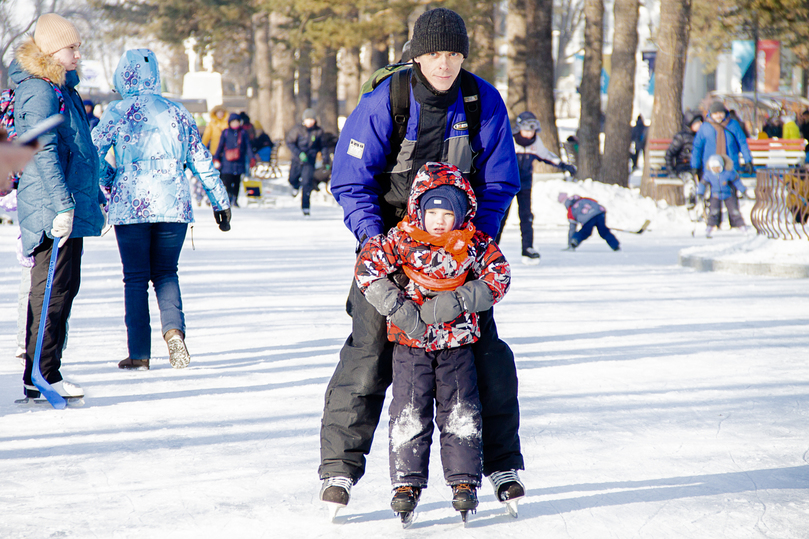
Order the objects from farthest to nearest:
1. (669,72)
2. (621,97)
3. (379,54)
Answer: (379,54) < (621,97) < (669,72)

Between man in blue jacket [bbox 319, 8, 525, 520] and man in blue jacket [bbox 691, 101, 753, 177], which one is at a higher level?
man in blue jacket [bbox 691, 101, 753, 177]

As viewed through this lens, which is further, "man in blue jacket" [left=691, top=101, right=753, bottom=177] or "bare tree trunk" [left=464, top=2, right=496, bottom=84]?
"bare tree trunk" [left=464, top=2, right=496, bottom=84]

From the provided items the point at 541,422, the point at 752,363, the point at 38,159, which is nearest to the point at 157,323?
the point at 38,159

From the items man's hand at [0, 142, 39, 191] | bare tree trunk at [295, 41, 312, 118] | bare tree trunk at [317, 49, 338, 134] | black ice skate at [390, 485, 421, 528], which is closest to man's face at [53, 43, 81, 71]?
black ice skate at [390, 485, 421, 528]

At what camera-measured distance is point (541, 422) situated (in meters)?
4.48

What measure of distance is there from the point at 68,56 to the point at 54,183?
62cm

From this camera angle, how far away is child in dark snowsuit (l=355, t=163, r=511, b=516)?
3.04 m

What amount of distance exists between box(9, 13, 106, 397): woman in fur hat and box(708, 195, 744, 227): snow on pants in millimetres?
10502

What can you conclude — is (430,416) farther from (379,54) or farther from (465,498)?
(379,54)

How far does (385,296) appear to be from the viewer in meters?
3.02

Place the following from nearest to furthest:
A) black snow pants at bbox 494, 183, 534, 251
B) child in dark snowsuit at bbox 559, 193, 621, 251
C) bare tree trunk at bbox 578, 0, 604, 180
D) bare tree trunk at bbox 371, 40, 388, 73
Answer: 1. black snow pants at bbox 494, 183, 534, 251
2. child in dark snowsuit at bbox 559, 193, 621, 251
3. bare tree trunk at bbox 578, 0, 604, 180
4. bare tree trunk at bbox 371, 40, 388, 73

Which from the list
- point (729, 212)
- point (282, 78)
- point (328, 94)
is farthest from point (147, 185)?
point (328, 94)

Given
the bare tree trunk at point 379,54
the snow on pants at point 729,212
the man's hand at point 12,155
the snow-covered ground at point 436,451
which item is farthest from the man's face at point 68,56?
the bare tree trunk at point 379,54

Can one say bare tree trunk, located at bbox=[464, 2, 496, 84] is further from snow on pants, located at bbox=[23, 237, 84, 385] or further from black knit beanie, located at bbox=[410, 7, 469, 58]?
black knit beanie, located at bbox=[410, 7, 469, 58]
